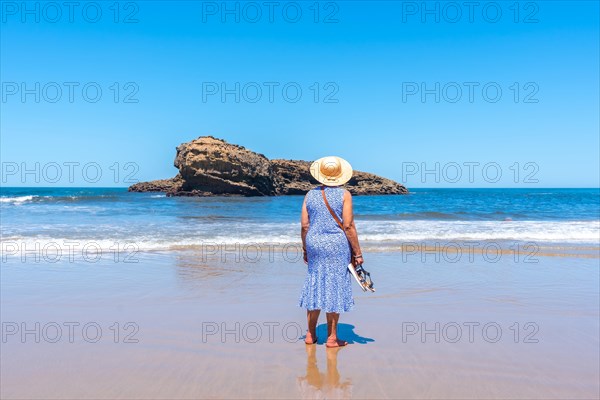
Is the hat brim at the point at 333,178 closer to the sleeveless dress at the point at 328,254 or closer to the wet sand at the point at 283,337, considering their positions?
the sleeveless dress at the point at 328,254

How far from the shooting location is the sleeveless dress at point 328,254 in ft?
14.6

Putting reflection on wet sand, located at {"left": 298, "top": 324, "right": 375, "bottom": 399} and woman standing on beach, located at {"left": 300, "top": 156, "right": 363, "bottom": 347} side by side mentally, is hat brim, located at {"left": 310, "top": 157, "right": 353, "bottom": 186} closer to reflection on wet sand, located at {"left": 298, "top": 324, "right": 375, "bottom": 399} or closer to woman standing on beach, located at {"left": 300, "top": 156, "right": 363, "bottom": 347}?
woman standing on beach, located at {"left": 300, "top": 156, "right": 363, "bottom": 347}

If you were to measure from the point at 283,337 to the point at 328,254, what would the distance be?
1031 millimetres

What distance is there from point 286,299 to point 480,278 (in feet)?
11.4

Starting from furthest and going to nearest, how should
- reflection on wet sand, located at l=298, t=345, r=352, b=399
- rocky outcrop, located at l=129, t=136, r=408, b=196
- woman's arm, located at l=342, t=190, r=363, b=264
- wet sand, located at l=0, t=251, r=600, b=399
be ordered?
rocky outcrop, located at l=129, t=136, r=408, b=196
woman's arm, located at l=342, t=190, r=363, b=264
wet sand, located at l=0, t=251, r=600, b=399
reflection on wet sand, located at l=298, t=345, r=352, b=399

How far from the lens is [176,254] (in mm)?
10508

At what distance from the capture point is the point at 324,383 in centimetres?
366

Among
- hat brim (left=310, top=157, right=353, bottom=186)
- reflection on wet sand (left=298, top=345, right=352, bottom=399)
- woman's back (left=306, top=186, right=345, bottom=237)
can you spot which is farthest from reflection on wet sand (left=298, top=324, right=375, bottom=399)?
hat brim (left=310, top=157, right=353, bottom=186)

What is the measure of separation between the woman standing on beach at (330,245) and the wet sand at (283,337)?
41 cm

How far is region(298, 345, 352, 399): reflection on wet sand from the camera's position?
11.4 ft

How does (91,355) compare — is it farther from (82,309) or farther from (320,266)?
(320,266)

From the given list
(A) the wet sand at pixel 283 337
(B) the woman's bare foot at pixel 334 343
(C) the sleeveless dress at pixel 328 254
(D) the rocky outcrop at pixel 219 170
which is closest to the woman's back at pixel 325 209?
(C) the sleeveless dress at pixel 328 254


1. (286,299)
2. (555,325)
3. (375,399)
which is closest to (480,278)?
(555,325)

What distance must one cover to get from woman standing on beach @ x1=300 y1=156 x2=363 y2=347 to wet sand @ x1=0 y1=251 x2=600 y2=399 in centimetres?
41
